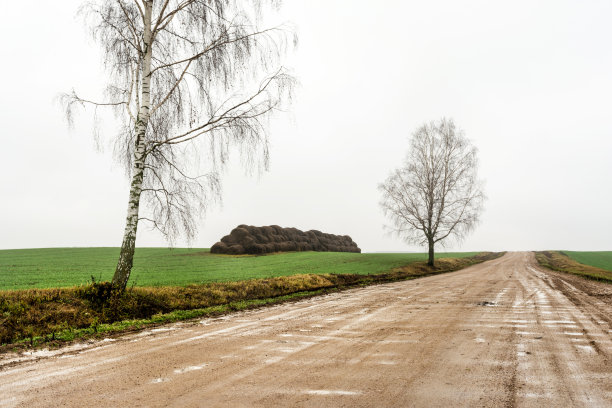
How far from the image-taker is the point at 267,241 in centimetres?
5166

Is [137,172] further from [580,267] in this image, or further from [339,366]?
[580,267]

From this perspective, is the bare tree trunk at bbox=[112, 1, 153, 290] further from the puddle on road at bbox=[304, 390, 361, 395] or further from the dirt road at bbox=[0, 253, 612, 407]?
the puddle on road at bbox=[304, 390, 361, 395]

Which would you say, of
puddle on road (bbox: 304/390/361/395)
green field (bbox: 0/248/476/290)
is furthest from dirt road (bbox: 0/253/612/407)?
green field (bbox: 0/248/476/290)

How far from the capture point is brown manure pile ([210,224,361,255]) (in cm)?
4747

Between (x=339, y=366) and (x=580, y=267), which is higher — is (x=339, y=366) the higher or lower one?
the higher one

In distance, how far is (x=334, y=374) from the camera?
4.16m

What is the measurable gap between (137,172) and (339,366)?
7.79 m

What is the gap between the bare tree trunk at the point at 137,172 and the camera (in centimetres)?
941

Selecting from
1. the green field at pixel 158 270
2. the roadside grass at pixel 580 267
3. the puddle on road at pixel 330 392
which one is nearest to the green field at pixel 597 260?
the roadside grass at pixel 580 267

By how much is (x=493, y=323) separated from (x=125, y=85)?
11.6 meters

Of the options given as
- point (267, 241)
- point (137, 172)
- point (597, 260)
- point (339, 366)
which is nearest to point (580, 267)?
point (597, 260)

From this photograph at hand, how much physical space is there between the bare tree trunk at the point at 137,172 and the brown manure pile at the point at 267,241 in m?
37.7

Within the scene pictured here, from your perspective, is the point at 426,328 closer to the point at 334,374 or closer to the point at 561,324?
the point at 561,324

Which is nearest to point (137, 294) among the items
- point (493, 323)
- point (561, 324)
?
point (493, 323)
